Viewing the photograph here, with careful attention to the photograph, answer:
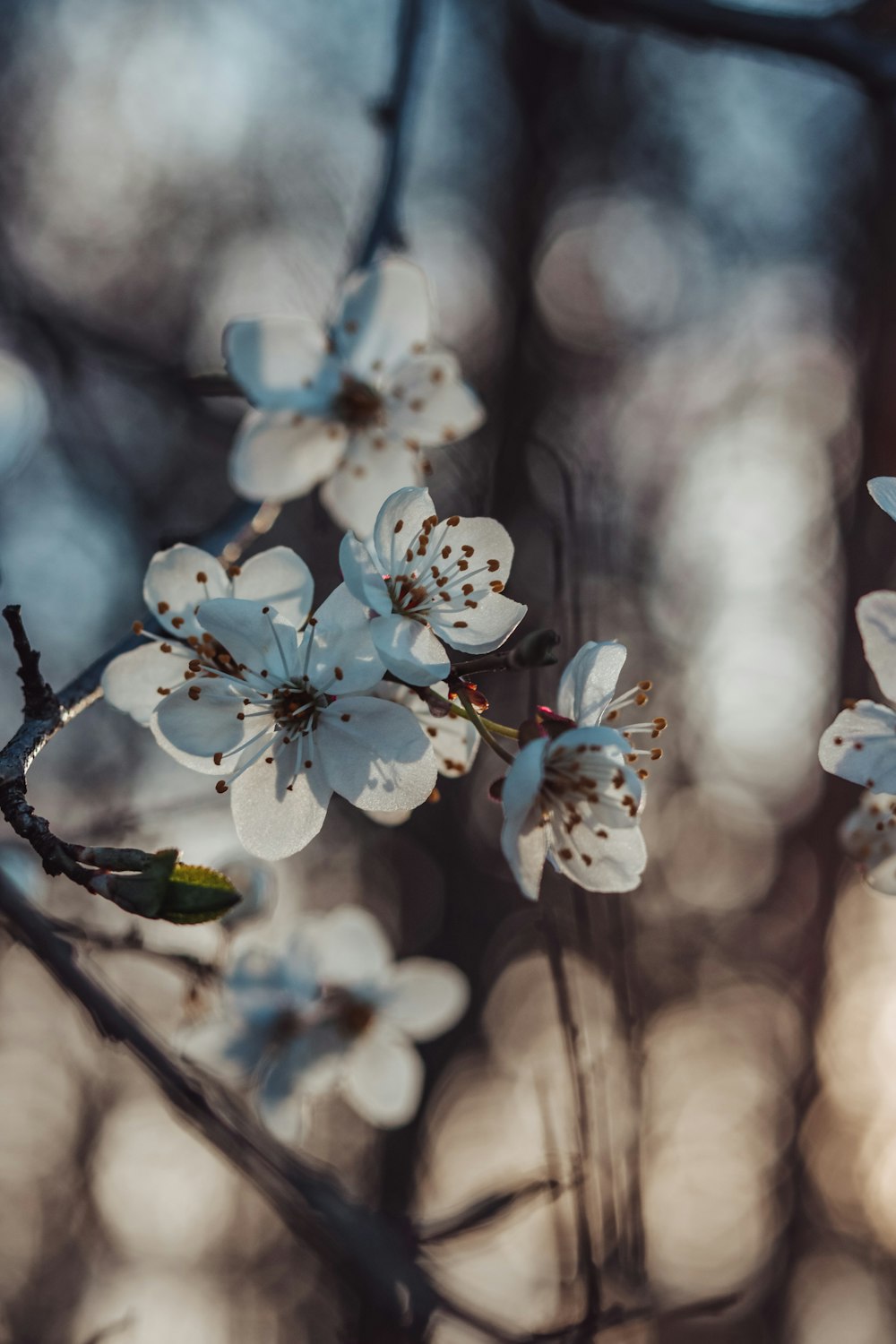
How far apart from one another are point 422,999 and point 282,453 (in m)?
1.39

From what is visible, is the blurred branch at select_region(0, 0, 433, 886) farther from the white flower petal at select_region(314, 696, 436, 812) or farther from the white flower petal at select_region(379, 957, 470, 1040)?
the white flower petal at select_region(379, 957, 470, 1040)

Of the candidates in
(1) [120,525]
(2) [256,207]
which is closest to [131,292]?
(2) [256,207]

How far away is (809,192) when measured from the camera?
782 centimetres

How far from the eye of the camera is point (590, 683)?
1212 mm

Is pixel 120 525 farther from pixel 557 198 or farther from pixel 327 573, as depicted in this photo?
pixel 557 198

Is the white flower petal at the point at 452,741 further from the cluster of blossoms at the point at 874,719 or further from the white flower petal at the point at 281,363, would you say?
the white flower petal at the point at 281,363

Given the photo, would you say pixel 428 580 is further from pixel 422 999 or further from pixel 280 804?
pixel 422 999

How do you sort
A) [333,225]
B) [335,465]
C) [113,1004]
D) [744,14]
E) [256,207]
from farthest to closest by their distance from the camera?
[256,207], [333,225], [335,465], [744,14], [113,1004]

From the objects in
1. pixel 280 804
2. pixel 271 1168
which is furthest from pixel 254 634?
pixel 271 1168

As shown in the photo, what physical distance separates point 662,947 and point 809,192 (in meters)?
6.09

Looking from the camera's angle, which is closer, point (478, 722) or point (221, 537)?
point (478, 722)

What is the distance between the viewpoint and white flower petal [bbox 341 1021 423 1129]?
7.70ft

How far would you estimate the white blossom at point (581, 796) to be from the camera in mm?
1100

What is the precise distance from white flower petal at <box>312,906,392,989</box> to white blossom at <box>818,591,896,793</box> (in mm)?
1469
